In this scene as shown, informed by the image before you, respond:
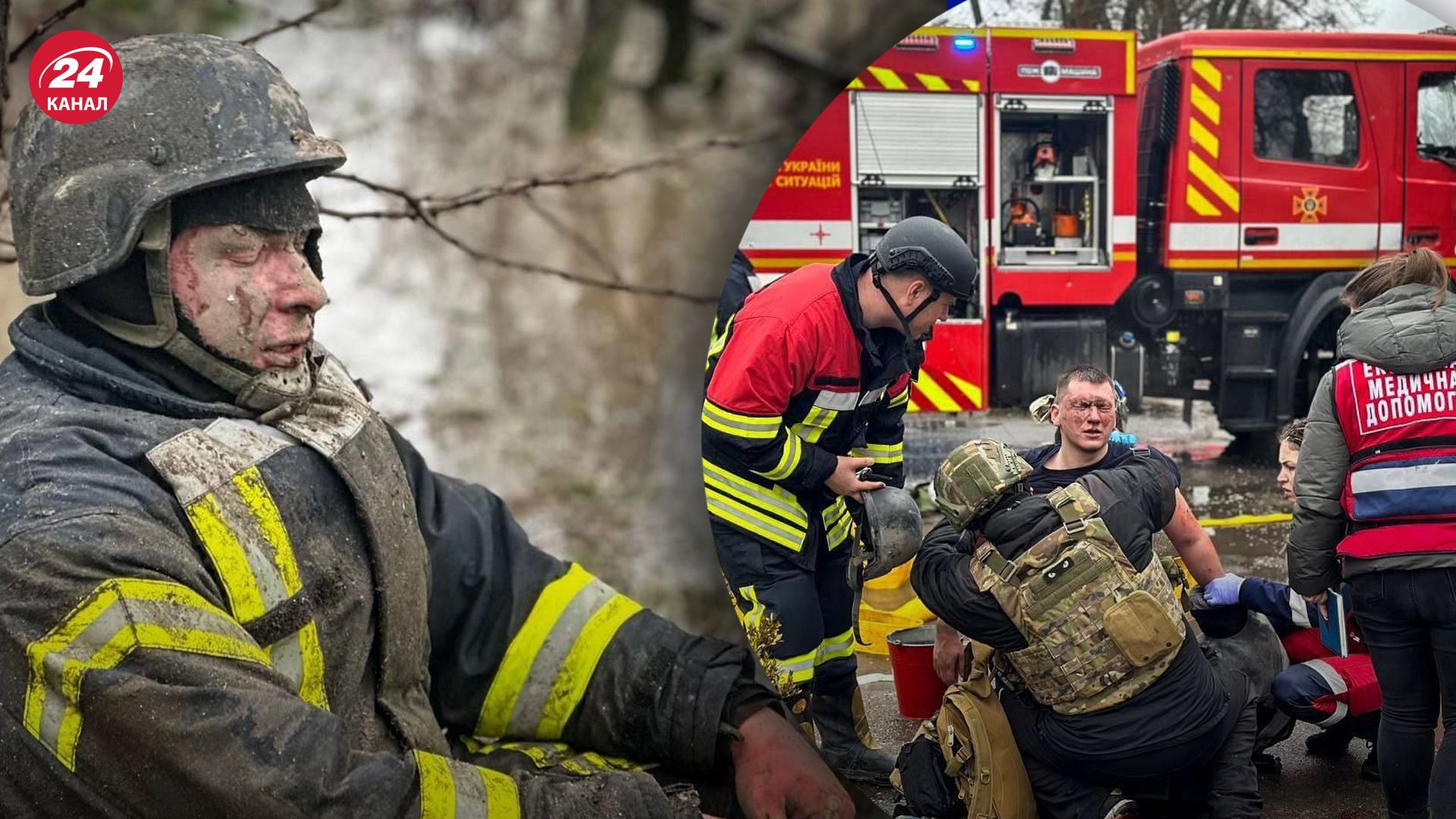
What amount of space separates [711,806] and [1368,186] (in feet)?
3.98

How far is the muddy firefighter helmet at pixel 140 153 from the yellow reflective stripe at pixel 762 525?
29.2 inches

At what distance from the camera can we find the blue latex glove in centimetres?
184

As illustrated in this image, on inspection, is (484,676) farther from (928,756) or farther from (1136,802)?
(1136,802)

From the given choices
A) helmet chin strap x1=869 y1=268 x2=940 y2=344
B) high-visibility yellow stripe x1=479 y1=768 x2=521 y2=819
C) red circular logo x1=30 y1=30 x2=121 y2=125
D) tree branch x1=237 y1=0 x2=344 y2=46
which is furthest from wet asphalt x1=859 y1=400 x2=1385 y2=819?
red circular logo x1=30 y1=30 x2=121 y2=125

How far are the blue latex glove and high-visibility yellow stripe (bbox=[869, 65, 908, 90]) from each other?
906 mm

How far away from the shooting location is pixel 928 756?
6.10ft

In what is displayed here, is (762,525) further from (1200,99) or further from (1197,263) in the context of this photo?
(1200,99)

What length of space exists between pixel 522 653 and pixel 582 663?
8 centimetres

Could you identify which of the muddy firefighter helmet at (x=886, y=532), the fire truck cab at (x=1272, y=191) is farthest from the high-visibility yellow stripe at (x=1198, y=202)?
the muddy firefighter helmet at (x=886, y=532)

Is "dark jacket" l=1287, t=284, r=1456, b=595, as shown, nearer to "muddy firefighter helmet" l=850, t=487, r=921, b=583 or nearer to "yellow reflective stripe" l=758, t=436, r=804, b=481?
"muddy firefighter helmet" l=850, t=487, r=921, b=583

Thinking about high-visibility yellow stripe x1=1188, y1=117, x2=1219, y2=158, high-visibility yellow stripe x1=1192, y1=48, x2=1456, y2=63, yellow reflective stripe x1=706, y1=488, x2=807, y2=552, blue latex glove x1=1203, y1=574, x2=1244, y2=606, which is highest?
high-visibility yellow stripe x1=1192, y1=48, x2=1456, y2=63

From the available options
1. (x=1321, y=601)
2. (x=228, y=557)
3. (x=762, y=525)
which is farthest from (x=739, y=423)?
(x=1321, y=601)

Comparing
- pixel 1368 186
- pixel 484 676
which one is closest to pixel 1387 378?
pixel 1368 186

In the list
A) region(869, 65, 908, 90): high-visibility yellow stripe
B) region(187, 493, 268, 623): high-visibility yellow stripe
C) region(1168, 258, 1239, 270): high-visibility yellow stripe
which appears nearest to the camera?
A: region(187, 493, 268, 623): high-visibility yellow stripe
